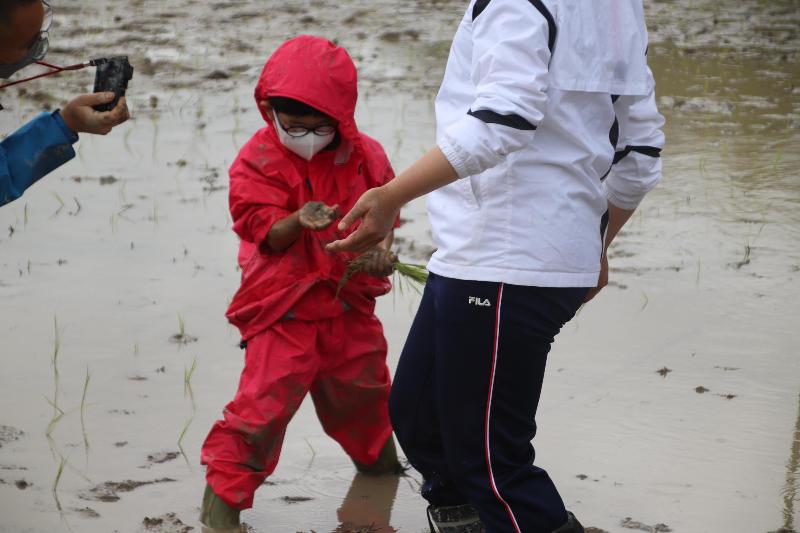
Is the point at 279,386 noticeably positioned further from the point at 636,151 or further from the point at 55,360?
the point at 55,360

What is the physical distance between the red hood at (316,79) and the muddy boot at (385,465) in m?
0.93

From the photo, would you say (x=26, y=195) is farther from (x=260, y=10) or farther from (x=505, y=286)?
(x=260, y=10)

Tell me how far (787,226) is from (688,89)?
299 centimetres

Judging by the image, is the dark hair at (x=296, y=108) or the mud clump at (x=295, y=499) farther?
the mud clump at (x=295, y=499)

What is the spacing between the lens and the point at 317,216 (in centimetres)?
316

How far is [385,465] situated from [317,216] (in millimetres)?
951

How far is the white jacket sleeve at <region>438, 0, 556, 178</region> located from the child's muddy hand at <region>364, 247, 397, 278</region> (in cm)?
90

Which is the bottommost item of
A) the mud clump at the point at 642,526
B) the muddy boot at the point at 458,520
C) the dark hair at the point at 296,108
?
the mud clump at the point at 642,526

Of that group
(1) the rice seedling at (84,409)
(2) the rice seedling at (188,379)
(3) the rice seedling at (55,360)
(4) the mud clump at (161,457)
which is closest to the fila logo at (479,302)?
(4) the mud clump at (161,457)

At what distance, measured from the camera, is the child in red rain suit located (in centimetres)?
333

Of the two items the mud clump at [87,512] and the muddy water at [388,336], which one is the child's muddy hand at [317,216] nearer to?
the muddy water at [388,336]

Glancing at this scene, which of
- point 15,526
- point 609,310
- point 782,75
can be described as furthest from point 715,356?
point 782,75

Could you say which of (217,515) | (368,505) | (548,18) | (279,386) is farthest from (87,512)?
(548,18)

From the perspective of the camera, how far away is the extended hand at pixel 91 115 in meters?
2.86
